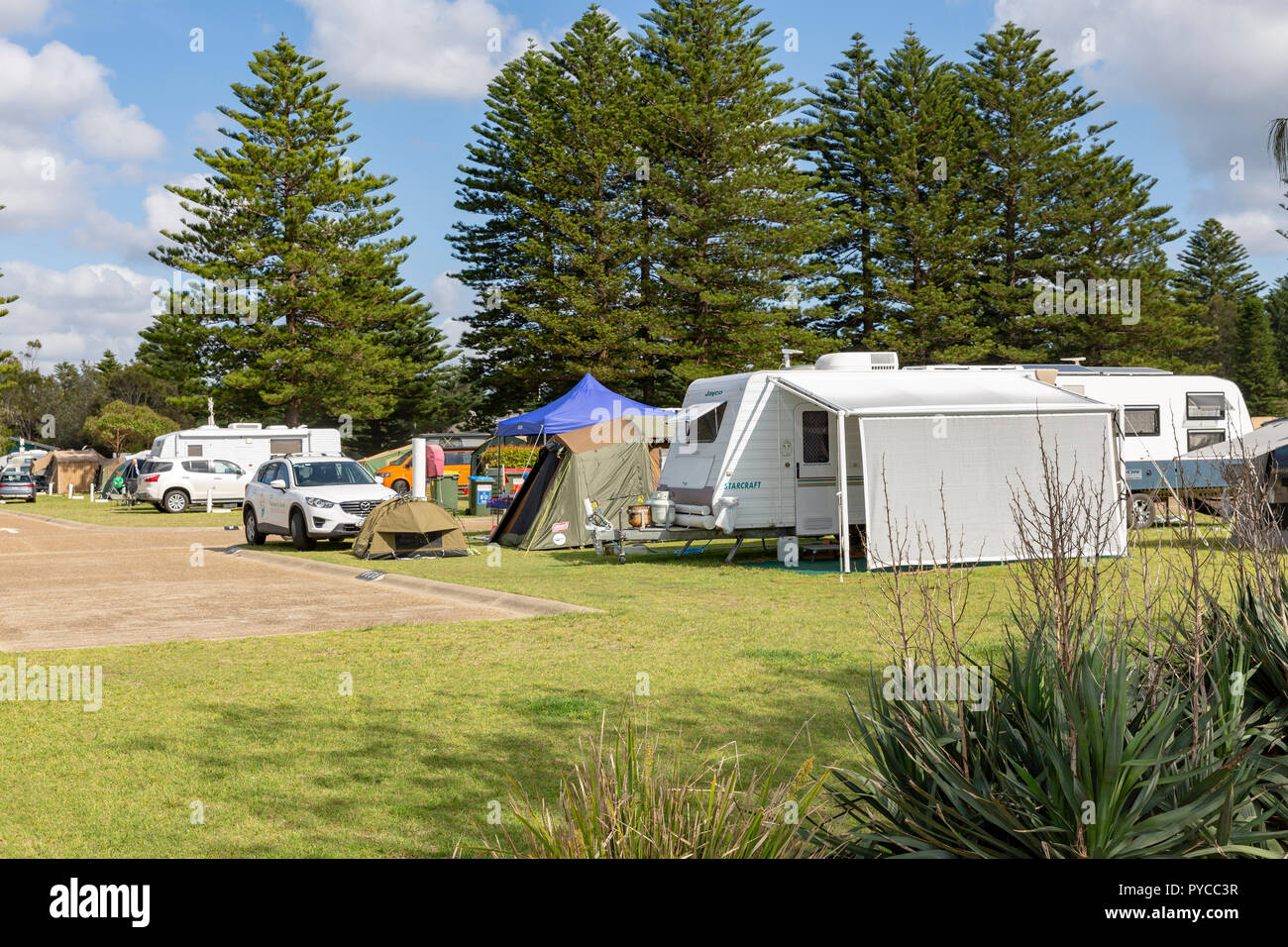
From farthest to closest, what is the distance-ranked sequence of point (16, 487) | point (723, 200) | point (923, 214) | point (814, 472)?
point (16, 487) < point (923, 214) < point (723, 200) < point (814, 472)

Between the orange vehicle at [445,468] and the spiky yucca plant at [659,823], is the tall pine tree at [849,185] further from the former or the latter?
the spiky yucca plant at [659,823]

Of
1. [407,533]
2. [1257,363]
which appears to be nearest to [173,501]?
[407,533]

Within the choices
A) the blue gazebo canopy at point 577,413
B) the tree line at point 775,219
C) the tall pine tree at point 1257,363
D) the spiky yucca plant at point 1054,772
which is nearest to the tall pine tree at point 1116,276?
the tree line at point 775,219

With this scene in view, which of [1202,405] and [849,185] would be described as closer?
[1202,405]

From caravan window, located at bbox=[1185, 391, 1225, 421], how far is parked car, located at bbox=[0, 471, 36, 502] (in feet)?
141

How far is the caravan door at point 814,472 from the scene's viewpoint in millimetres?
16406

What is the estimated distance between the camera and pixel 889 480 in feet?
49.1

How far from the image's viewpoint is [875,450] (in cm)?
1506

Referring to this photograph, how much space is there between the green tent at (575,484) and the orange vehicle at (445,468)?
14779 mm

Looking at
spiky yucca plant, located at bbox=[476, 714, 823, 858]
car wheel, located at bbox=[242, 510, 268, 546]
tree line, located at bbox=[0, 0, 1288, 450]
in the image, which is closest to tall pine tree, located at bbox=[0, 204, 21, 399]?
tree line, located at bbox=[0, 0, 1288, 450]
